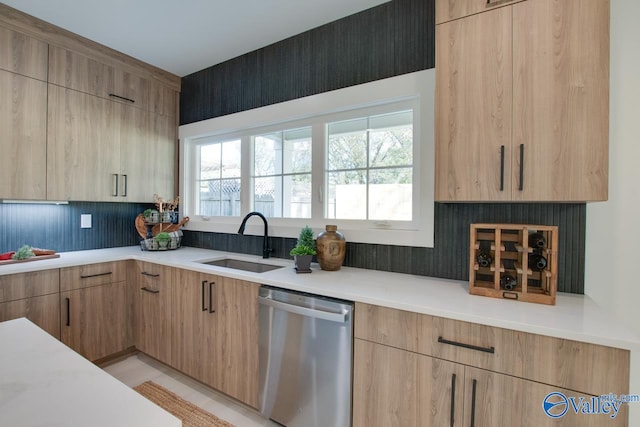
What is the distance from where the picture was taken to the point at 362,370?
1.39 metres

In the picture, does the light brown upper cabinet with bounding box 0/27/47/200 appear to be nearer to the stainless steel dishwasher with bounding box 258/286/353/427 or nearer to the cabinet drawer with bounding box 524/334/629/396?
the stainless steel dishwasher with bounding box 258/286/353/427

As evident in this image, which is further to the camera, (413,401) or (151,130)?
(151,130)

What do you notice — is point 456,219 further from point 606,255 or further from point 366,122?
point 366,122

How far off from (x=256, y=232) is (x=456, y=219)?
150cm

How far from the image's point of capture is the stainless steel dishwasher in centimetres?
143

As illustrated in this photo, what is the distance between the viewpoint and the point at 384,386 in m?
1.33

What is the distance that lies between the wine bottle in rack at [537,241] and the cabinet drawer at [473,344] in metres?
0.51

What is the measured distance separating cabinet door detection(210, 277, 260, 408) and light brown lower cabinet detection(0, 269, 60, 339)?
1.12 meters

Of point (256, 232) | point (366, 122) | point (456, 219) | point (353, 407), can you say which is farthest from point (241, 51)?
point (353, 407)

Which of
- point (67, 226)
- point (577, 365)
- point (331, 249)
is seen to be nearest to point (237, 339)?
point (331, 249)

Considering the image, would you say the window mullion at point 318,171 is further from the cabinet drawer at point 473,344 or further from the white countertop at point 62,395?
the white countertop at point 62,395

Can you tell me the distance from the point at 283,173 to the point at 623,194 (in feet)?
6.50

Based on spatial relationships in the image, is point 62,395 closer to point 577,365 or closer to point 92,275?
point 577,365

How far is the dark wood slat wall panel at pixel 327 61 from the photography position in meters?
1.81
